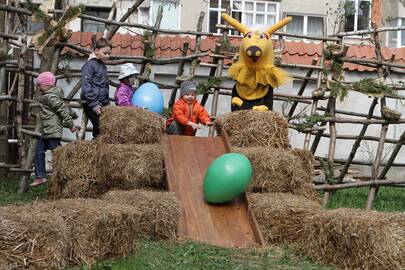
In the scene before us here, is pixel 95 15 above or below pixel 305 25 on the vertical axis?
below

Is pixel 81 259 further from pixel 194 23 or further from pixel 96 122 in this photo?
pixel 194 23

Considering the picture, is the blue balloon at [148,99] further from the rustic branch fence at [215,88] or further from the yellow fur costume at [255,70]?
the rustic branch fence at [215,88]

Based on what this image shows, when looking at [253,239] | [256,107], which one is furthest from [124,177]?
[256,107]

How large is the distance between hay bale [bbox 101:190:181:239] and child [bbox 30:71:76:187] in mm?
2618

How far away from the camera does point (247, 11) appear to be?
22.5m

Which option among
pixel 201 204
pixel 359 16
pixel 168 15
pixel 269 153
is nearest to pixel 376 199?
pixel 269 153

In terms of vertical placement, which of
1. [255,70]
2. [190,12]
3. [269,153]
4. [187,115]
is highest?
[190,12]

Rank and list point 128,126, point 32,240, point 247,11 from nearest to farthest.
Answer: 1. point 32,240
2. point 128,126
3. point 247,11

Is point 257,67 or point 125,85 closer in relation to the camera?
point 257,67

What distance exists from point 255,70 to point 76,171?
99.3 inches

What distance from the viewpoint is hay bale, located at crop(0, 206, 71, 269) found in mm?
5711

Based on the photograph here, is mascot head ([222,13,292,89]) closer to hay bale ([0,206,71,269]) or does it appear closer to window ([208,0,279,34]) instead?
hay bale ([0,206,71,269])

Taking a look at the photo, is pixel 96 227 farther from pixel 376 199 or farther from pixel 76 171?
pixel 376 199

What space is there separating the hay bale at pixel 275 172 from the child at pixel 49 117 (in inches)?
100
